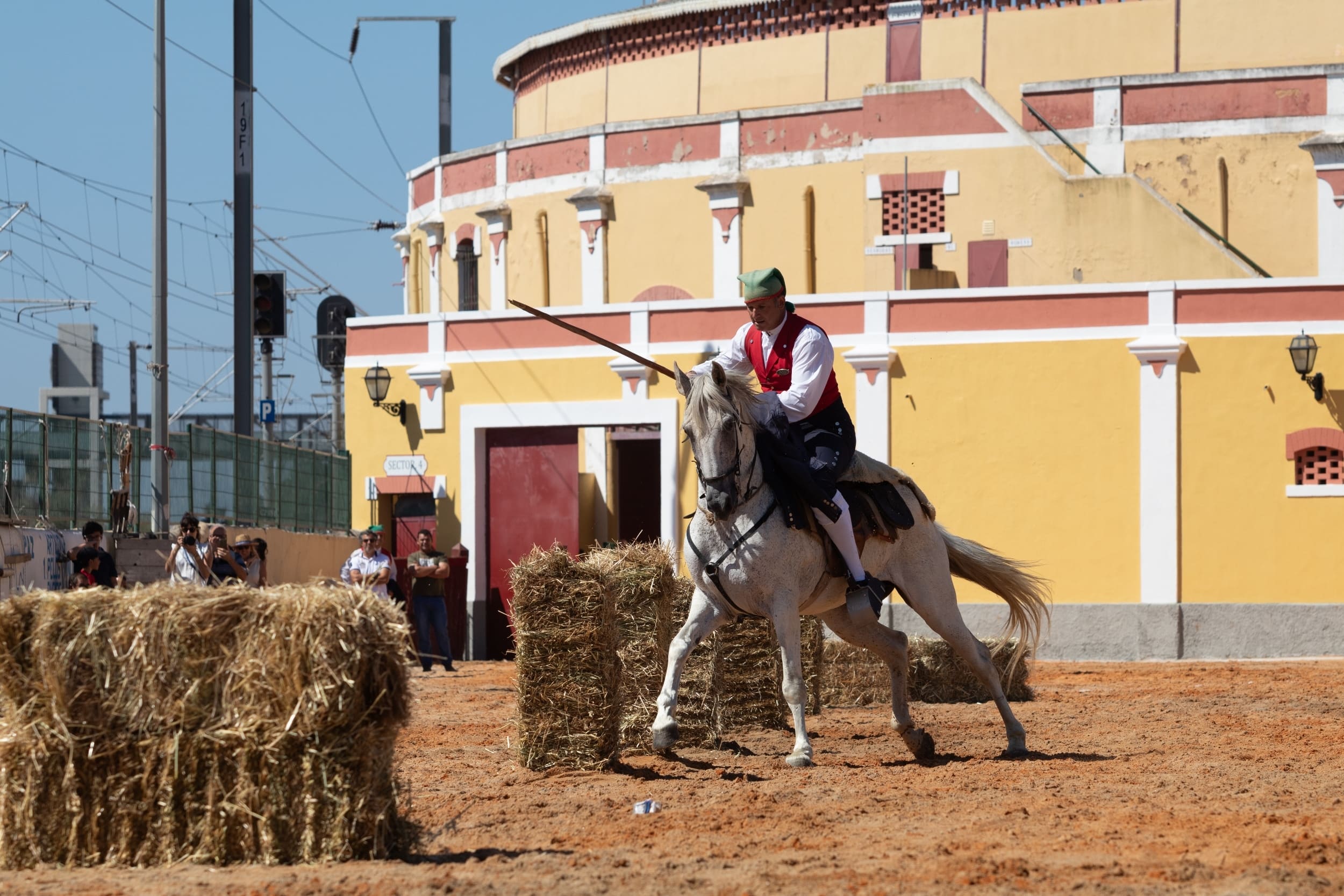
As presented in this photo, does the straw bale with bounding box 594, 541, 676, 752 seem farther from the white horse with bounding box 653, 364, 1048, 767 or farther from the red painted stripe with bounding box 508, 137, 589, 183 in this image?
the red painted stripe with bounding box 508, 137, 589, 183

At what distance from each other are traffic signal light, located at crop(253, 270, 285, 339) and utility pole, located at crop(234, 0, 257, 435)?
271mm

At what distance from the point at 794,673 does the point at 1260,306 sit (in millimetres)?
13802

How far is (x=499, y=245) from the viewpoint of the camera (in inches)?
1347

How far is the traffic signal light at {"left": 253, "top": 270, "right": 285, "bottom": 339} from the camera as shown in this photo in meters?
25.8

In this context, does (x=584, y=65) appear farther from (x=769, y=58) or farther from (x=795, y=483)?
(x=795, y=483)

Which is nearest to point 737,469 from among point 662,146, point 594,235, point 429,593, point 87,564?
point 87,564

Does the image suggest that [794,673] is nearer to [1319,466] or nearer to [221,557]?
[221,557]

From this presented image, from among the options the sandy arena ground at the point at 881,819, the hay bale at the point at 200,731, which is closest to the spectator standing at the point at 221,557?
the sandy arena ground at the point at 881,819

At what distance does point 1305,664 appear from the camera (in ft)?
65.8

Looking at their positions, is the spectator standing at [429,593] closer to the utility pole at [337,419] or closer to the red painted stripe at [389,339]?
the red painted stripe at [389,339]

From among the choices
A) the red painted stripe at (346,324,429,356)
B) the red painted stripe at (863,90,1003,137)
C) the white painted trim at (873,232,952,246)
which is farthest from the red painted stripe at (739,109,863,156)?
the red painted stripe at (346,324,429,356)

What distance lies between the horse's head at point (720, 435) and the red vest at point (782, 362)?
0.58 meters

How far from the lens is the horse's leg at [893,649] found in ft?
34.8

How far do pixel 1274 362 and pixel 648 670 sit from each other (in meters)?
13.0
